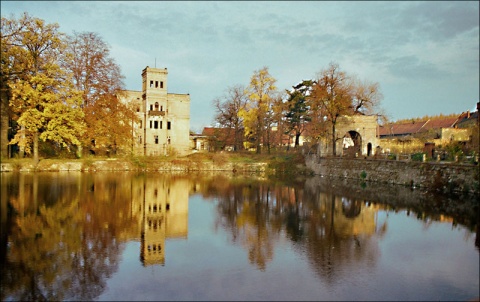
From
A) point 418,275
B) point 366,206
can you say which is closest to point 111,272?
point 418,275

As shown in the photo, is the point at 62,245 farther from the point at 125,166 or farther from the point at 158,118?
the point at 158,118

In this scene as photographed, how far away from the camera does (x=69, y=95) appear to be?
1490 inches

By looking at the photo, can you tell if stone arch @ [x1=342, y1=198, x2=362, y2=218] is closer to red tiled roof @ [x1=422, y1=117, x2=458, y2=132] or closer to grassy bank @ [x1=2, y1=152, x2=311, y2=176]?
grassy bank @ [x1=2, y1=152, x2=311, y2=176]

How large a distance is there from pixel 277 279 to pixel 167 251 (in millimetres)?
3566

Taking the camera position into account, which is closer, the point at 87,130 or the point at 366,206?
the point at 366,206

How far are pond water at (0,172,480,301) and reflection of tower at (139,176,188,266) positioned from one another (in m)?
0.05

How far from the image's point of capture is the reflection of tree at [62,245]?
7975 millimetres

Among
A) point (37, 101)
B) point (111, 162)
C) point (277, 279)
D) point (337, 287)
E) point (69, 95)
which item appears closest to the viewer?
point (337, 287)

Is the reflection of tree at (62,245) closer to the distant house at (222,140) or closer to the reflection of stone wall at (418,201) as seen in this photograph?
the reflection of stone wall at (418,201)

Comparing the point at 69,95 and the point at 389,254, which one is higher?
the point at 69,95

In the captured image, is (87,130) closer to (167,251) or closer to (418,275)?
(167,251)

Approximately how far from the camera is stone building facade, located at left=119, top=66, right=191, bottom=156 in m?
54.8

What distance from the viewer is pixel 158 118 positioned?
5528cm

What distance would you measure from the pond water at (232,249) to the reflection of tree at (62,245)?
0.11ft
